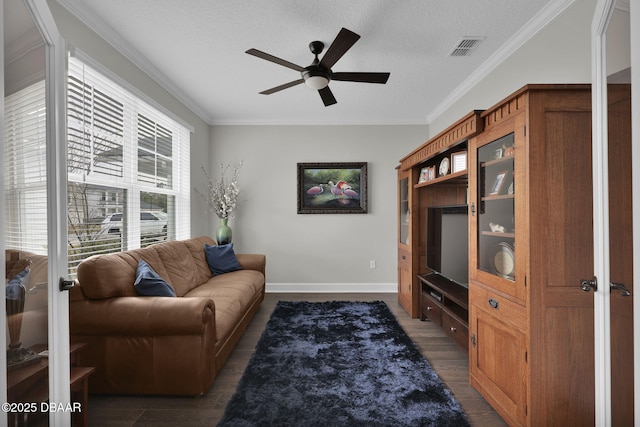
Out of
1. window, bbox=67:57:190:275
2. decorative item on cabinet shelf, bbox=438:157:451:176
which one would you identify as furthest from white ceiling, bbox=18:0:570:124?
decorative item on cabinet shelf, bbox=438:157:451:176

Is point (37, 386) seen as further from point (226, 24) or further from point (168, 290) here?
point (226, 24)

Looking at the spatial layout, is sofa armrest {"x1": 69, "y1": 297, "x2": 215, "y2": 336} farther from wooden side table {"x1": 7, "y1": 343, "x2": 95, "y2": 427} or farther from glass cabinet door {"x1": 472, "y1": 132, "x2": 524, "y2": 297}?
glass cabinet door {"x1": 472, "y1": 132, "x2": 524, "y2": 297}

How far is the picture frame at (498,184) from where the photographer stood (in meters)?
1.67

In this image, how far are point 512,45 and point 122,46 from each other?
326 centimetres

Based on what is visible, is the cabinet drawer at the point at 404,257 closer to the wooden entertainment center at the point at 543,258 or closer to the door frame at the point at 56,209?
the wooden entertainment center at the point at 543,258

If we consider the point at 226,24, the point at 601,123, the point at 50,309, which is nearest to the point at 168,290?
the point at 50,309

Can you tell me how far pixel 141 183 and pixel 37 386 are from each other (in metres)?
2.15

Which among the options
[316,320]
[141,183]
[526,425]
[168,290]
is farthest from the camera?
[316,320]

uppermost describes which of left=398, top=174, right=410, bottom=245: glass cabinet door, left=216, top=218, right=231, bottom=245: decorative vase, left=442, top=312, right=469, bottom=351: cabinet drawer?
left=398, top=174, right=410, bottom=245: glass cabinet door

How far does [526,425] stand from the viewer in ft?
4.78

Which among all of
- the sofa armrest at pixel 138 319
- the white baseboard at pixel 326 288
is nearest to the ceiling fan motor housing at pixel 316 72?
the sofa armrest at pixel 138 319

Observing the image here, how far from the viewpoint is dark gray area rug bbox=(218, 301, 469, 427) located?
167 cm

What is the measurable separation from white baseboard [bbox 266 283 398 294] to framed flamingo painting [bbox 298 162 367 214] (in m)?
1.11

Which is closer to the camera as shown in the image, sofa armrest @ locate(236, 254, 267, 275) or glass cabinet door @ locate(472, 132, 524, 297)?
glass cabinet door @ locate(472, 132, 524, 297)
